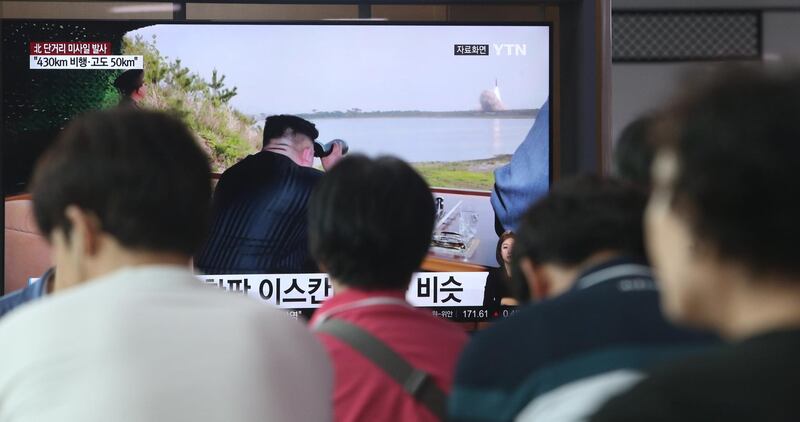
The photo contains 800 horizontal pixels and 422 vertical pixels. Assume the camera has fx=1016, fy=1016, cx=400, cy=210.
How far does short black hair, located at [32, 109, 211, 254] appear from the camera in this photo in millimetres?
954

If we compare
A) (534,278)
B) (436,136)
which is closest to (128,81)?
(436,136)

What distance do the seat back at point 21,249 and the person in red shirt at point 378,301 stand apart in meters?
1.19

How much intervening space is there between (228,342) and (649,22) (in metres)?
5.80

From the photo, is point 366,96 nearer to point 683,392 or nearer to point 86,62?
point 86,62

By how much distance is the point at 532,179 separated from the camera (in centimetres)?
245

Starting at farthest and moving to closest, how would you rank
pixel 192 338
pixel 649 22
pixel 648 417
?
pixel 649 22 < pixel 192 338 < pixel 648 417

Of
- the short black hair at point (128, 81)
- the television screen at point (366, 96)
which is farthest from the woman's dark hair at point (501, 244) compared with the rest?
the short black hair at point (128, 81)

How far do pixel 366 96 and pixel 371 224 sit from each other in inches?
45.2

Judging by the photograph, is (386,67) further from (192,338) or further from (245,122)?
(192,338)

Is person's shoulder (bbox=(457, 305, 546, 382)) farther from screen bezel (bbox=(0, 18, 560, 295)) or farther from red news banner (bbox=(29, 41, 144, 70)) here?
red news banner (bbox=(29, 41, 144, 70))

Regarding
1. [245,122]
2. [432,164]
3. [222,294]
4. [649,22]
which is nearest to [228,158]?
[245,122]

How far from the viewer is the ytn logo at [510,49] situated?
244cm

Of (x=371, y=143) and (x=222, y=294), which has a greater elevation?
(x=371, y=143)

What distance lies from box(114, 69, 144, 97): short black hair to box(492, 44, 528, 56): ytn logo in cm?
84
